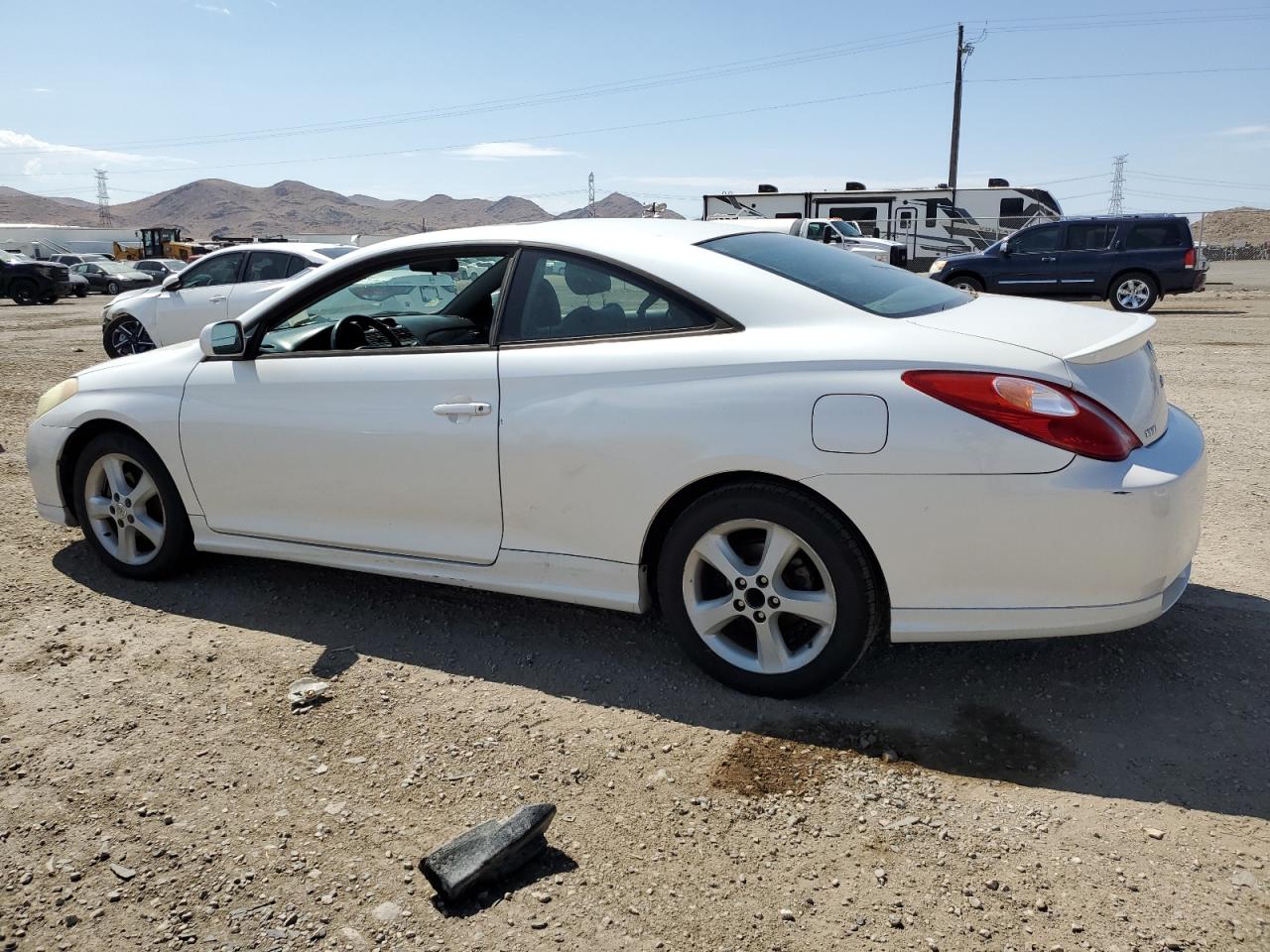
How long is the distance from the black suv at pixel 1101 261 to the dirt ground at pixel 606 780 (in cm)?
1514

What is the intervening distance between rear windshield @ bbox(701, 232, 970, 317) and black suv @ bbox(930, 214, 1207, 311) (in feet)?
47.1

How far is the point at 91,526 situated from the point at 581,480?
2.59 meters

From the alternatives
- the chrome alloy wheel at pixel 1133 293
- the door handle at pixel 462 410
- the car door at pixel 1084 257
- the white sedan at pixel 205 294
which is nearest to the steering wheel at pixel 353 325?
the door handle at pixel 462 410

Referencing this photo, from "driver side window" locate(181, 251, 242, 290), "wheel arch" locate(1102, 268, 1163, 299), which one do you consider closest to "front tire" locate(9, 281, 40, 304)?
"driver side window" locate(181, 251, 242, 290)

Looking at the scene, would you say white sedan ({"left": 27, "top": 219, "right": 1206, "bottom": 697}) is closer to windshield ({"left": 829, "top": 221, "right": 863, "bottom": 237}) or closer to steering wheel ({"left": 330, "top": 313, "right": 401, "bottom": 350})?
steering wheel ({"left": 330, "top": 313, "right": 401, "bottom": 350})

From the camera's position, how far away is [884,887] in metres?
2.31

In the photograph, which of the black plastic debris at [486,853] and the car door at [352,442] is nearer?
the black plastic debris at [486,853]

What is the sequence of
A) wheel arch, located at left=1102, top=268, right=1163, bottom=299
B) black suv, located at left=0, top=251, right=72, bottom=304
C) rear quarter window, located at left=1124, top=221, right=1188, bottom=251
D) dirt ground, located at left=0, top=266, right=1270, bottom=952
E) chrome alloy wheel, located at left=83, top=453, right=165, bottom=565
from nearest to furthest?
dirt ground, located at left=0, top=266, right=1270, bottom=952 < chrome alloy wheel, located at left=83, top=453, right=165, bottom=565 < rear quarter window, located at left=1124, top=221, right=1188, bottom=251 < wheel arch, located at left=1102, top=268, right=1163, bottom=299 < black suv, located at left=0, top=251, right=72, bottom=304

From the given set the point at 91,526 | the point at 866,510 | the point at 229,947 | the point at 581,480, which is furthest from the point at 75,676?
the point at 866,510

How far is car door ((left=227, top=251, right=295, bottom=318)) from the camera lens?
1102cm

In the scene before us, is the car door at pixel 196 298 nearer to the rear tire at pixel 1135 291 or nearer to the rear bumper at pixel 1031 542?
the rear bumper at pixel 1031 542

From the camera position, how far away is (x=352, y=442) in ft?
12.0

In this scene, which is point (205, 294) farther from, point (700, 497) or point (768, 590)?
point (768, 590)

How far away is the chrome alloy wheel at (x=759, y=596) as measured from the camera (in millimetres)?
3043
